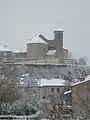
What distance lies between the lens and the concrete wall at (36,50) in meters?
48.5

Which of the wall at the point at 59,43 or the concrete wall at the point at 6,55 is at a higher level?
the wall at the point at 59,43

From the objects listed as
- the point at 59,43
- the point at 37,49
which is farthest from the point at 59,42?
the point at 37,49

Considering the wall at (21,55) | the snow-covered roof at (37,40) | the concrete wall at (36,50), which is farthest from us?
the snow-covered roof at (37,40)

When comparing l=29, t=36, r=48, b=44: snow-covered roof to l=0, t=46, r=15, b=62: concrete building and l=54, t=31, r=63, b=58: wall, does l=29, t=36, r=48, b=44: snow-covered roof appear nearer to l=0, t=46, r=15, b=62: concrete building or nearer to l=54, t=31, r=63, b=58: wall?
l=54, t=31, r=63, b=58: wall

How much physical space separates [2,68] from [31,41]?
9.84 metres

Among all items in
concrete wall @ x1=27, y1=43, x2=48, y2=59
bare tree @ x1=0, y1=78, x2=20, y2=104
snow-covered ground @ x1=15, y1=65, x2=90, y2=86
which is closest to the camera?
bare tree @ x1=0, y1=78, x2=20, y2=104

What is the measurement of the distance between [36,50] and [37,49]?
304mm

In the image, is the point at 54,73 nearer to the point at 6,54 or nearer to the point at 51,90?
the point at 51,90

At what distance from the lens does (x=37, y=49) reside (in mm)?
49688

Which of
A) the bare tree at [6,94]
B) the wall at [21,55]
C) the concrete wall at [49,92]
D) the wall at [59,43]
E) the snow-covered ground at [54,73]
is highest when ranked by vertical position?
the wall at [59,43]

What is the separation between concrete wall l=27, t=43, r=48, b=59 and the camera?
159 feet

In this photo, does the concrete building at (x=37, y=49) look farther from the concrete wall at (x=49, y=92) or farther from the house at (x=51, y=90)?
the concrete wall at (x=49, y=92)

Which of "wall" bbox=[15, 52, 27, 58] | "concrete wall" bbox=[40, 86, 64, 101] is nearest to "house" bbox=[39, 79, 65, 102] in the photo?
"concrete wall" bbox=[40, 86, 64, 101]

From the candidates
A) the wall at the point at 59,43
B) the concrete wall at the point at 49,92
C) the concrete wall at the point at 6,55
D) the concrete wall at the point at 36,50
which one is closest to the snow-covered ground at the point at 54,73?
the concrete wall at the point at 36,50
